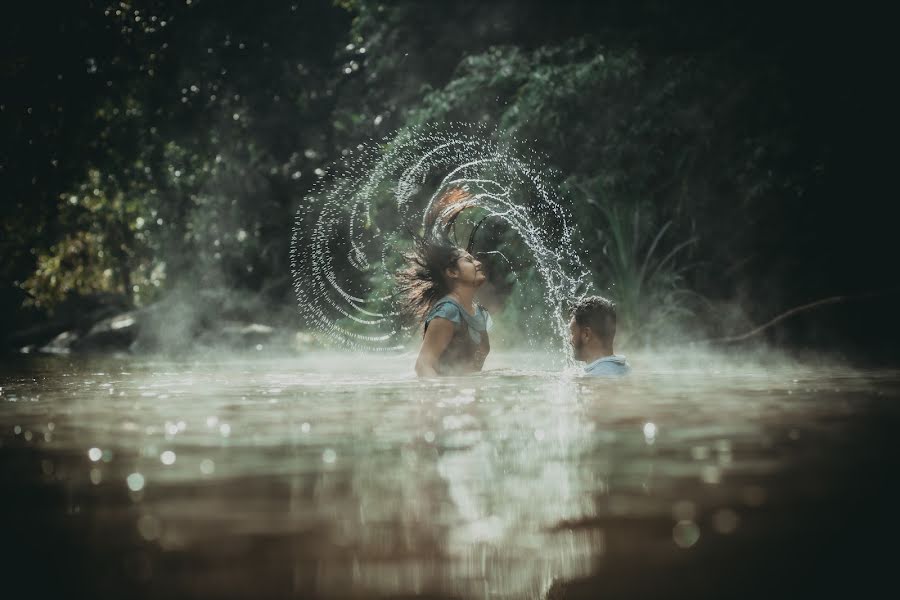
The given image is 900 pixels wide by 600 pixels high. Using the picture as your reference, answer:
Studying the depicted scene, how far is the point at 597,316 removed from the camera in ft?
25.9

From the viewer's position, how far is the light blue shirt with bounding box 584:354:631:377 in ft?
25.5

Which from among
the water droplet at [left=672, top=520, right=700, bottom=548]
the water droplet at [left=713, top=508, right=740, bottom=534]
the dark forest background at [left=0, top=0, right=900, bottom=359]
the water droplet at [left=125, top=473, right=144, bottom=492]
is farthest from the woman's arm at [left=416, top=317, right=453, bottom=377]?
the dark forest background at [left=0, top=0, right=900, bottom=359]

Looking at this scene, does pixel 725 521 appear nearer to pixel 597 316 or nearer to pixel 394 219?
pixel 597 316

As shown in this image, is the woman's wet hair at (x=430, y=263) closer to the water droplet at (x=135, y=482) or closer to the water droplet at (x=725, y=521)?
the water droplet at (x=135, y=482)

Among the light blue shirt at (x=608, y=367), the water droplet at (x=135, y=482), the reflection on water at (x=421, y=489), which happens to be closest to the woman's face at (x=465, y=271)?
the light blue shirt at (x=608, y=367)

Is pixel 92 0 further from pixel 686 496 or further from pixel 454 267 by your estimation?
pixel 686 496

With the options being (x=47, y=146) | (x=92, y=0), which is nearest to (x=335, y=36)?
(x=92, y=0)

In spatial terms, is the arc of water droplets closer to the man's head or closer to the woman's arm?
the woman's arm

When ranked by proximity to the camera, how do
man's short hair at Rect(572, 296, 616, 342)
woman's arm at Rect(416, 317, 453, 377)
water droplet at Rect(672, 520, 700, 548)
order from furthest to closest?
woman's arm at Rect(416, 317, 453, 377), man's short hair at Rect(572, 296, 616, 342), water droplet at Rect(672, 520, 700, 548)

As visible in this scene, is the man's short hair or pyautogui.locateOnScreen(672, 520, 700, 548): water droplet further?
the man's short hair

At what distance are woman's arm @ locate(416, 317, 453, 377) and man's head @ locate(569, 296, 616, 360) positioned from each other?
1071mm

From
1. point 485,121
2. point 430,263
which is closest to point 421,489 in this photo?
point 430,263

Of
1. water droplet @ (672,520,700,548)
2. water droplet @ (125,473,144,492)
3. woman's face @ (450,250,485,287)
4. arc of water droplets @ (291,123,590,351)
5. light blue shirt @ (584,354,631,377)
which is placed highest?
arc of water droplets @ (291,123,590,351)

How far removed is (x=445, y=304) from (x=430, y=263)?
0.66 meters
